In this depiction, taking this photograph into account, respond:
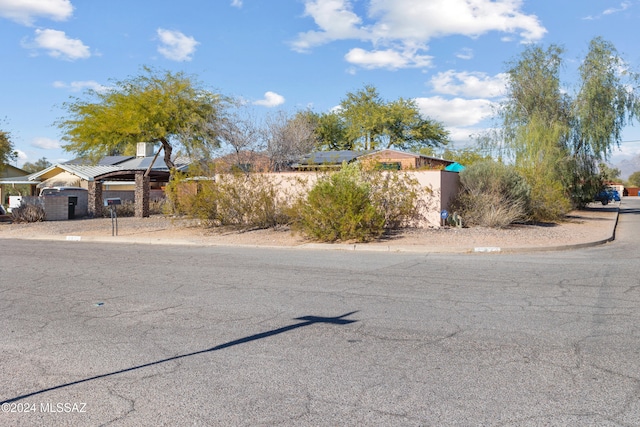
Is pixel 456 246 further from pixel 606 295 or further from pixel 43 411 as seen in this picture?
pixel 43 411

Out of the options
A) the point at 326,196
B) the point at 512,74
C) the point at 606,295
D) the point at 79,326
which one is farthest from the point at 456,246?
the point at 512,74

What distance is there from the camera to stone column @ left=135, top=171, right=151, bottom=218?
29.5 meters

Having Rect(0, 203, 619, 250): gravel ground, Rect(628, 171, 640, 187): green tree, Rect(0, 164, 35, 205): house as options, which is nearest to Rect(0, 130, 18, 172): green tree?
Rect(0, 164, 35, 205): house

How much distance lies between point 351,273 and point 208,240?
8676mm

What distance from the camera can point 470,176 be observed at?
21.2m

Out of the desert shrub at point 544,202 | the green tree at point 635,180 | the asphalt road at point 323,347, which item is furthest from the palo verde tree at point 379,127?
the green tree at point 635,180

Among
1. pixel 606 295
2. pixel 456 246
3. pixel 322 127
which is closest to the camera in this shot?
pixel 606 295

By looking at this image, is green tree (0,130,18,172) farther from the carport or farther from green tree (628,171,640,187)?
green tree (628,171,640,187)

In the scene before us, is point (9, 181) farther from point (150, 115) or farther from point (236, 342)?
point (236, 342)

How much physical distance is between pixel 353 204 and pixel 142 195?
52.5ft

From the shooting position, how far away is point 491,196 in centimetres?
2052

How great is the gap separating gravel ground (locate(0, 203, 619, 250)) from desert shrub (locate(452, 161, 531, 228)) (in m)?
0.63

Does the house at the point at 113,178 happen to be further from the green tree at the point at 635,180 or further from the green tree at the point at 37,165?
the green tree at the point at 635,180

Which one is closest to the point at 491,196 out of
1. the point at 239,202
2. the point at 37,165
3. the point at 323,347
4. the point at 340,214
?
the point at 340,214
